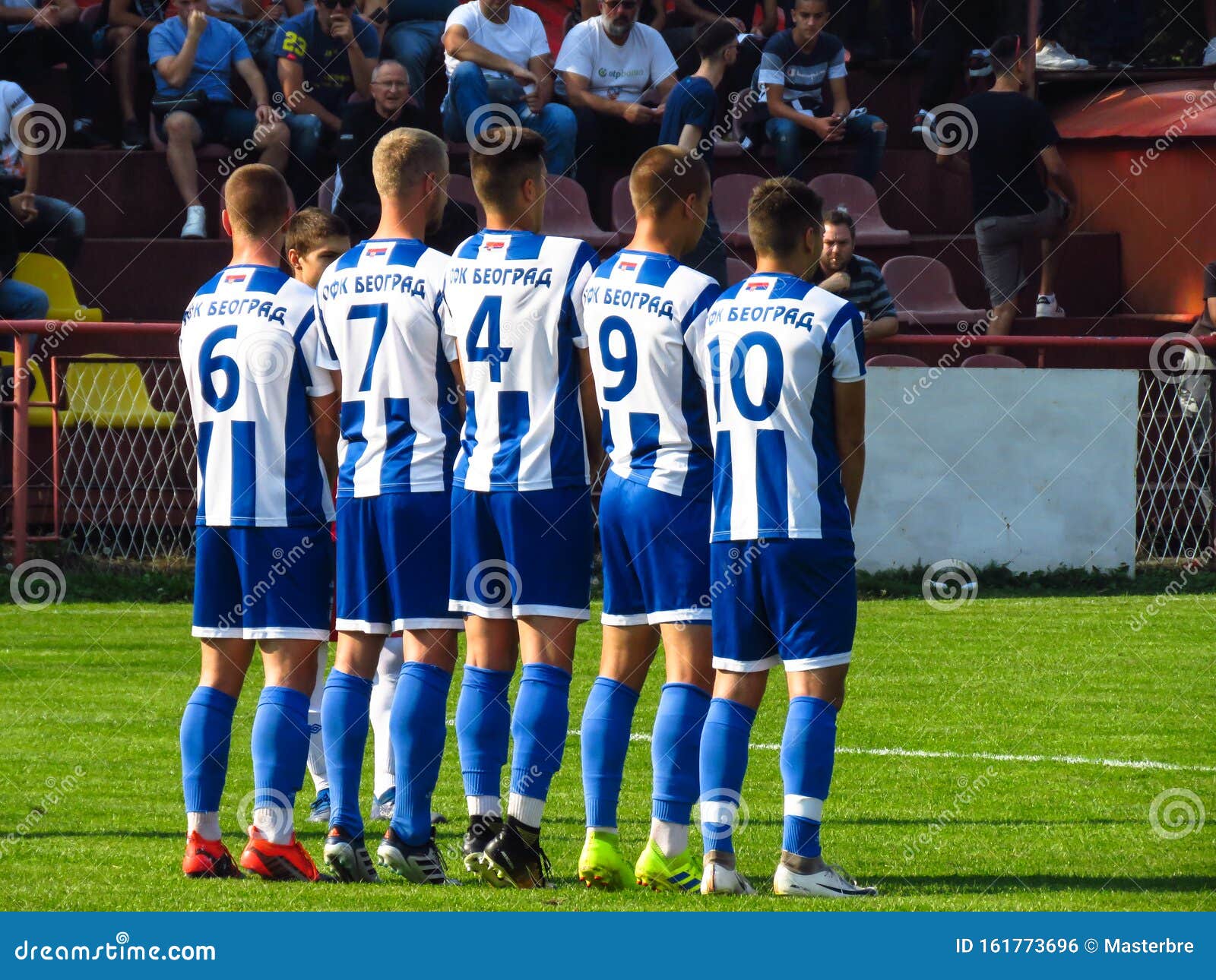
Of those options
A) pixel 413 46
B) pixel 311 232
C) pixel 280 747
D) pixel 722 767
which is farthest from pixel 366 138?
pixel 722 767

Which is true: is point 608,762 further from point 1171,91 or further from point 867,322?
point 1171,91

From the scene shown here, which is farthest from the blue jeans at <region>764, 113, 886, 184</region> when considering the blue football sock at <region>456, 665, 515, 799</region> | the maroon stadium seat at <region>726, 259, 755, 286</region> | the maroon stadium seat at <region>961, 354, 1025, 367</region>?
the blue football sock at <region>456, 665, 515, 799</region>

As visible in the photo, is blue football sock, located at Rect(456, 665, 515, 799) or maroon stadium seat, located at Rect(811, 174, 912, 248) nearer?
blue football sock, located at Rect(456, 665, 515, 799)

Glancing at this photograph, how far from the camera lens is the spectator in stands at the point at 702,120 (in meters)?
13.4

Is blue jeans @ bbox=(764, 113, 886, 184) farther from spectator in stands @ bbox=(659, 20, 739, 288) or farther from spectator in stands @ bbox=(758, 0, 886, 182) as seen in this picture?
spectator in stands @ bbox=(659, 20, 739, 288)

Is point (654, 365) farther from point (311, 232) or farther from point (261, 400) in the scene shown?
point (311, 232)

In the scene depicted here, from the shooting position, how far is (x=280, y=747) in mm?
5867

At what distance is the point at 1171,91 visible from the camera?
19.3 meters

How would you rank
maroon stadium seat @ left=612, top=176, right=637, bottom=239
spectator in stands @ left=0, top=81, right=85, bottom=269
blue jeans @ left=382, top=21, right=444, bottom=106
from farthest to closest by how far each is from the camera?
1. blue jeans @ left=382, top=21, right=444, bottom=106
2. maroon stadium seat @ left=612, top=176, right=637, bottom=239
3. spectator in stands @ left=0, top=81, right=85, bottom=269

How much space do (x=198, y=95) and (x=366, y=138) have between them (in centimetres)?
176

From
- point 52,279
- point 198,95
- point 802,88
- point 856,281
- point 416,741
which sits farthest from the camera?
point 802,88

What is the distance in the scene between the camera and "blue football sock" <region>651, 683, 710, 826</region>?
5773 mm

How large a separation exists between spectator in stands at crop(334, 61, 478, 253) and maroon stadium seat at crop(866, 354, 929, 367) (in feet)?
11.1

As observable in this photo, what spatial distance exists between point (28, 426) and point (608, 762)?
8.27m
